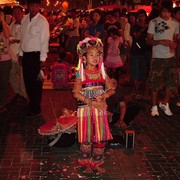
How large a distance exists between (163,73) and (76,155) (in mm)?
2768

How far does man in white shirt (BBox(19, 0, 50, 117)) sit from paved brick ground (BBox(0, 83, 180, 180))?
2.81 feet

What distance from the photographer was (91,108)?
4418mm

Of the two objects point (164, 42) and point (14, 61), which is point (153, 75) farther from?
point (14, 61)

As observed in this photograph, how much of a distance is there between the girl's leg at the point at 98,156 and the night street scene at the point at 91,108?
0.01 meters

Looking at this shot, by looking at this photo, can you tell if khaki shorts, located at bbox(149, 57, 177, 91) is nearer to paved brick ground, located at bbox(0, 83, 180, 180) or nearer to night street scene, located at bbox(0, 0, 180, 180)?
night street scene, located at bbox(0, 0, 180, 180)

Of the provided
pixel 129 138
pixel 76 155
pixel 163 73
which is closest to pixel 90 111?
pixel 76 155

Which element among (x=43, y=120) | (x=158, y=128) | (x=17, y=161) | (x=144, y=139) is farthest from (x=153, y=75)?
(x=17, y=161)

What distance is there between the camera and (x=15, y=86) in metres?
8.11

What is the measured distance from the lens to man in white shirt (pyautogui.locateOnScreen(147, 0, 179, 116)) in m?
6.72

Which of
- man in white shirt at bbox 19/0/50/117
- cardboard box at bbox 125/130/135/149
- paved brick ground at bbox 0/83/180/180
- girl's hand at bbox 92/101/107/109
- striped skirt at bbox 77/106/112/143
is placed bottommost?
paved brick ground at bbox 0/83/180/180

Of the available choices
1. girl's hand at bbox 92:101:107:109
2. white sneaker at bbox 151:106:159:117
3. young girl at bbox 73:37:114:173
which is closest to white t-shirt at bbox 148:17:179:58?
white sneaker at bbox 151:106:159:117

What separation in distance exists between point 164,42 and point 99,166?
302 cm

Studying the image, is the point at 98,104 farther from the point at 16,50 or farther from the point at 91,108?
the point at 16,50

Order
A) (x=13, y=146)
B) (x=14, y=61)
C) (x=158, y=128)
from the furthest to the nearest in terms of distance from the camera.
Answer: (x=14, y=61)
(x=158, y=128)
(x=13, y=146)
